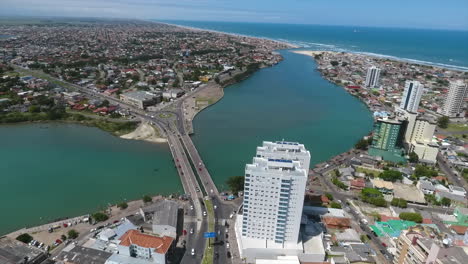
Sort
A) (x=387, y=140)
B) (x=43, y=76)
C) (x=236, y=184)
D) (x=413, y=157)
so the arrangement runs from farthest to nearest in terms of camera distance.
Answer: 1. (x=43, y=76)
2. (x=387, y=140)
3. (x=413, y=157)
4. (x=236, y=184)

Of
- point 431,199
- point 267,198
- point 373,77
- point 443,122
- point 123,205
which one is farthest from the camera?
point 373,77

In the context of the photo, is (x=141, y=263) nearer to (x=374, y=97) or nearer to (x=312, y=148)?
(x=312, y=148)

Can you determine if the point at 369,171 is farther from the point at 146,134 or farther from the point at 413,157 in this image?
the point at 146,134

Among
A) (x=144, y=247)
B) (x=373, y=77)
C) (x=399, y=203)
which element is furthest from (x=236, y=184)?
(x=373, y=77)

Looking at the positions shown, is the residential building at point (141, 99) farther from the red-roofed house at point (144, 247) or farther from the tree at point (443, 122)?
the tree at point (443, 122)

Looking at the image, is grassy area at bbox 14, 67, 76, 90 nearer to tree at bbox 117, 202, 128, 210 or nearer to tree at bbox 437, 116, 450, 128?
tree at bbox 117, 202, 128, 210

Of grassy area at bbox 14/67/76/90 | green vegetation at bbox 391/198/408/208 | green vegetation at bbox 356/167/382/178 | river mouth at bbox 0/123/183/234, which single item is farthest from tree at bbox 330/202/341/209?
grassy area at bbox 14/67/76/90
